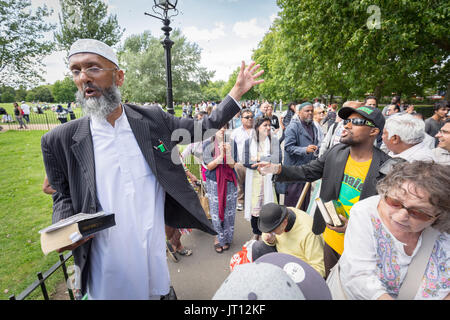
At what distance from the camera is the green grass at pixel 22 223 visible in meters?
3.06

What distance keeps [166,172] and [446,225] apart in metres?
1.88

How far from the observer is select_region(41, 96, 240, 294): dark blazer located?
150cm

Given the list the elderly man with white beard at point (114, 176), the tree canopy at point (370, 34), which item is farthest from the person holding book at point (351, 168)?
the tree canopy at point (370, 34)

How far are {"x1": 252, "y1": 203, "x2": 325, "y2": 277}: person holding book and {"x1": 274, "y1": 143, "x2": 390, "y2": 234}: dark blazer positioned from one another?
0.54ft

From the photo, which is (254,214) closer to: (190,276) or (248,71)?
(190,276)

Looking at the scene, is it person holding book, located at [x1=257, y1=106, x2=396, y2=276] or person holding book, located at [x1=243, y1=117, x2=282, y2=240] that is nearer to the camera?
person holding book, located at [x1=257, y1=106, x2=396, y2=276]

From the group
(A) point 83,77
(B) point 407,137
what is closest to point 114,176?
(A) point 83,77

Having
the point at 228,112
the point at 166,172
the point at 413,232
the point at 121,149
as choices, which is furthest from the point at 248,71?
the point at 413,232

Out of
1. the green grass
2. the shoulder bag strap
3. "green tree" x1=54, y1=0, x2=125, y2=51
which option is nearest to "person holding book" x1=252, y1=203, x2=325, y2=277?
the shoulder bag strap

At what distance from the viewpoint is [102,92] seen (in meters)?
1.59

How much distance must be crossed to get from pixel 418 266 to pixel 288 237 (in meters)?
1.25

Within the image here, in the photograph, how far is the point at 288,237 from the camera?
2477 mm

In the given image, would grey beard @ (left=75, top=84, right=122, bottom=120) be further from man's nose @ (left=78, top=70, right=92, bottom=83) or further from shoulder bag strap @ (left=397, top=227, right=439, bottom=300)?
shoulder bag strap @ (left=397, top=227, right=439, bottom=300)

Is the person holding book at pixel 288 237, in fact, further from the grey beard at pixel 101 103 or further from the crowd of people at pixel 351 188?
the grey beard at pixel 101 103
